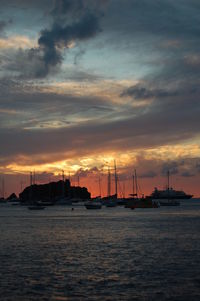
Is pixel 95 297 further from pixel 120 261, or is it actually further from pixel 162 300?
pixel 120 261

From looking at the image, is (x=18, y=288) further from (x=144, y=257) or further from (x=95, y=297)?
(x=144, y=257)

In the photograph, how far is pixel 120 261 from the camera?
131 feet

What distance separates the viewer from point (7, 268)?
119 feet

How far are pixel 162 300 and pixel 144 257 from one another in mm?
17545

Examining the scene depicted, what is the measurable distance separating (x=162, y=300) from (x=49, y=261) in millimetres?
17590

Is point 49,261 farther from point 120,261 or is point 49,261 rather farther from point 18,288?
point 18,288

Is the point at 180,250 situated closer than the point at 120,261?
Answer: No

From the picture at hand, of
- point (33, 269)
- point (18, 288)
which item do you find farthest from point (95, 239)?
point (18, 288)

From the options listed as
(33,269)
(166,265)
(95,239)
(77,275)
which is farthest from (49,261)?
(95,239)

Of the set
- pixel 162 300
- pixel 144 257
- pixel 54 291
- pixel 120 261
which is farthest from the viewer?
pixel 144 257

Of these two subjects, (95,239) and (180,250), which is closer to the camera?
(180,250)

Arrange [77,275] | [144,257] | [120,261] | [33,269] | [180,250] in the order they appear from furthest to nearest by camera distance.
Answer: [180,250] < [144,257] < [120,261] < [33,269] < [77,275]

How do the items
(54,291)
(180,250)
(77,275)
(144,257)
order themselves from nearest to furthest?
(54,291)
(77,275)
(144,257)
(180,250)

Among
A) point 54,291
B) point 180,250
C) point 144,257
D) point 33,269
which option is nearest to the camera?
point 54,291
